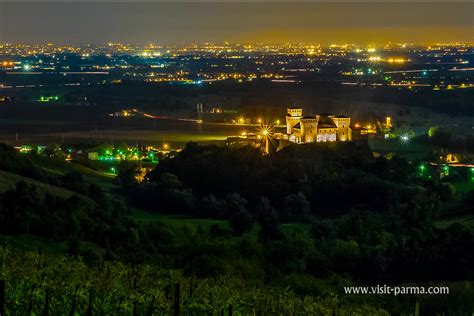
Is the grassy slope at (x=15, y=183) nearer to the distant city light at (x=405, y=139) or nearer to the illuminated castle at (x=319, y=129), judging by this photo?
the illuminated castle at (x=319, y=129)

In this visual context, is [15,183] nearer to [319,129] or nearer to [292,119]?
[319,129]

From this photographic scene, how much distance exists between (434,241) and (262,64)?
126m

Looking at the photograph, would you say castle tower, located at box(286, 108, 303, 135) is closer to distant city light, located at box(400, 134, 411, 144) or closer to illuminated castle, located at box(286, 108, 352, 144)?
illuminated castle, located at box(286, 108, 352, 144)

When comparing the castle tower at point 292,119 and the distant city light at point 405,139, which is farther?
the distant city light at point 405,139

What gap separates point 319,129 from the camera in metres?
49.8

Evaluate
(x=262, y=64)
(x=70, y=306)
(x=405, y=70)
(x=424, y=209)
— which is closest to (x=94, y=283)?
(x=70, y=306)

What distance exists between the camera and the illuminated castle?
4953 centimetres

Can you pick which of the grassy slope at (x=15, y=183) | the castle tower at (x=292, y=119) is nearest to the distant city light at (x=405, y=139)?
the castle tower at (x=292, y=119)

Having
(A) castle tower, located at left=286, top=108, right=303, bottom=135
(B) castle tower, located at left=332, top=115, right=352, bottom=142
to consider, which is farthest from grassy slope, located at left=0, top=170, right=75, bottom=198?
(B) castle tower, located at left=332, top=115, right=352, bottom=142

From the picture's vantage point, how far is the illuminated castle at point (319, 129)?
4953 centimetres

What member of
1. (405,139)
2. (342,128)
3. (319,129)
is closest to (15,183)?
(319,129)

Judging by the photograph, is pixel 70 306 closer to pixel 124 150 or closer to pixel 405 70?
pixel 124 150

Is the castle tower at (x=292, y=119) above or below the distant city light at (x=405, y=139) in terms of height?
above

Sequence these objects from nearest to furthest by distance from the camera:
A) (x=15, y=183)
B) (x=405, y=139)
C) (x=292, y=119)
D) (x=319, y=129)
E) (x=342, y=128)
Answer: (x=15, y=183) < (x=319, y=129) < (x=342, y=128) < (x=292, y=119) < (x=405, y=139)
